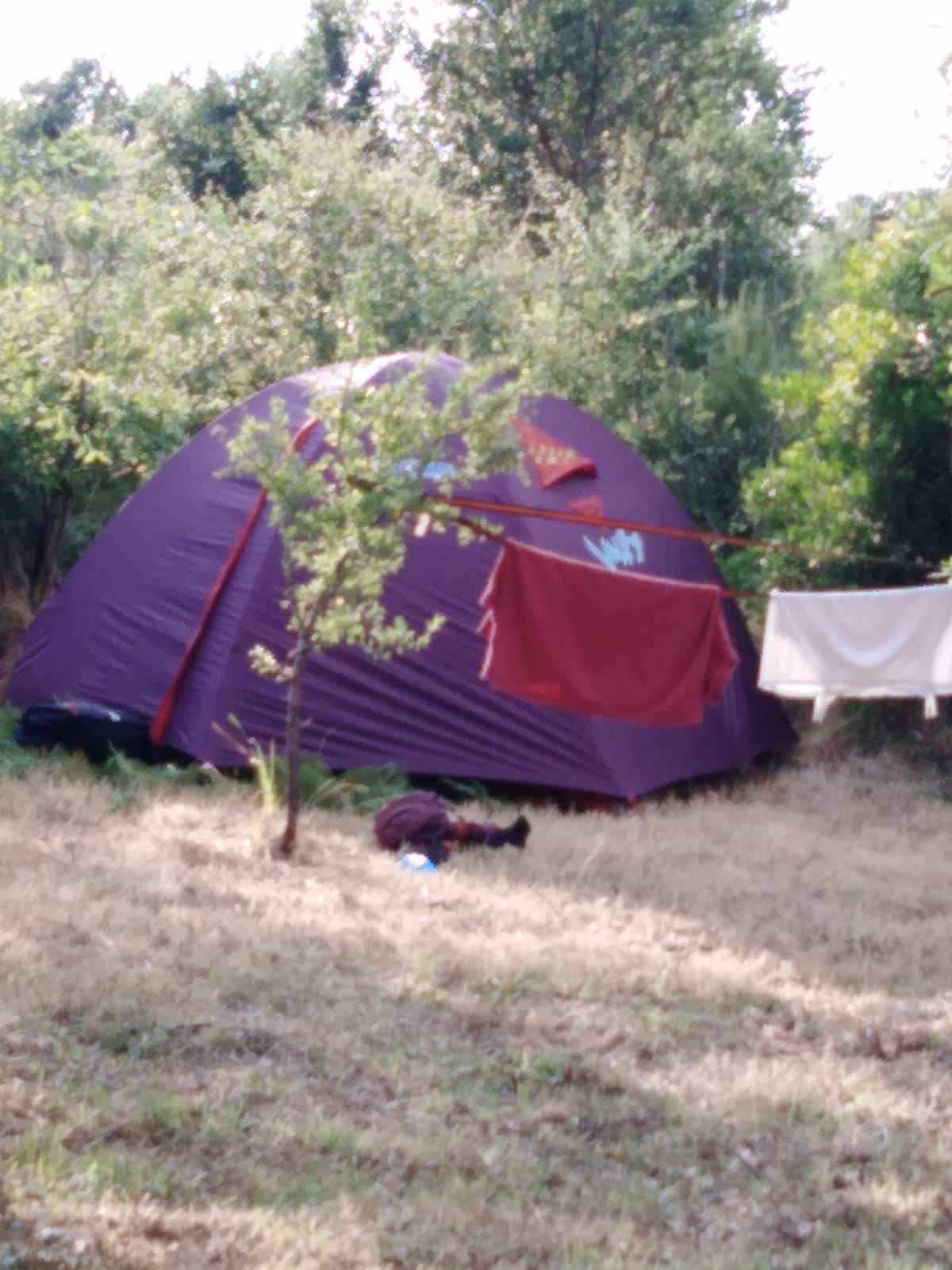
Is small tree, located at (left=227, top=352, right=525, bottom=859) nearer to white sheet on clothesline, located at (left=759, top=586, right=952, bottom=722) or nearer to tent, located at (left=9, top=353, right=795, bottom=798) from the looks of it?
tent, located at (left=9, top=353, right=795, bottom=798)

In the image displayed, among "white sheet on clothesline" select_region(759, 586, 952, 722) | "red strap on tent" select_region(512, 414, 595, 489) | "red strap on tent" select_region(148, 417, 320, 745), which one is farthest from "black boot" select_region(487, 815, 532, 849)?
"red strap on tent" select_region(512, 414, 595, 489)

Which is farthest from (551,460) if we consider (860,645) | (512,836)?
(512,836)

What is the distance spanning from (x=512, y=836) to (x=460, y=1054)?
115 inches

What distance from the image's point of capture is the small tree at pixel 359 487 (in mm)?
7121

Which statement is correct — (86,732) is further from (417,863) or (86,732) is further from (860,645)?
(860,645)

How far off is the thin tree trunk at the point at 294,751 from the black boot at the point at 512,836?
3.38 feet

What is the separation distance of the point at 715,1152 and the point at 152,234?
36.5 ft

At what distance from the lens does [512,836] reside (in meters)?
8.02

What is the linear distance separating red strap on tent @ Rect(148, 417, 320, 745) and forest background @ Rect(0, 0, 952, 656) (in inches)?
52.6

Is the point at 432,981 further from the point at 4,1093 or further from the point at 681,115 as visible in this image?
the point at 681,115

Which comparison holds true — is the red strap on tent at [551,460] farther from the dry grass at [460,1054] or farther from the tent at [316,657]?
the dry grass at [460,1054]

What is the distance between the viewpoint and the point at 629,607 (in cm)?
793

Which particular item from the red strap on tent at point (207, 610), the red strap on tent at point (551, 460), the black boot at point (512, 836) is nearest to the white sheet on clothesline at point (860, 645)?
the black boot at point (512, 836)

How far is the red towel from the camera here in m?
7.62
